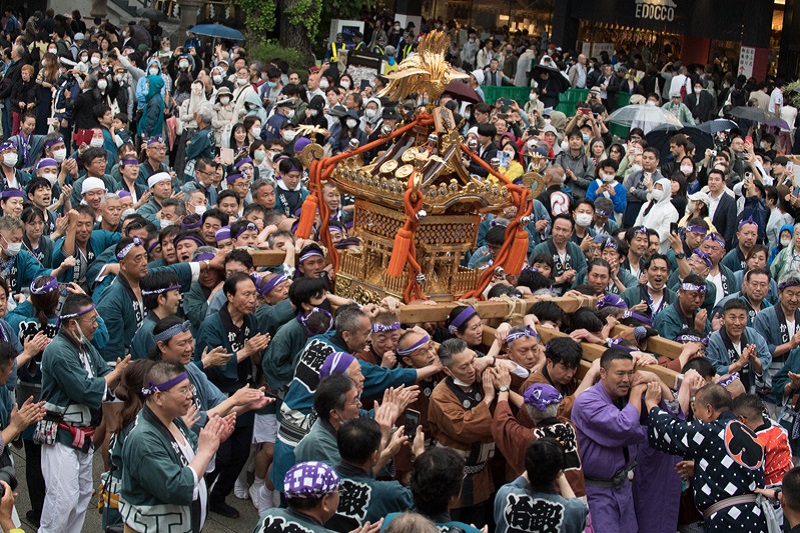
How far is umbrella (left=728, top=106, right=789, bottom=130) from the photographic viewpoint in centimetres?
1725

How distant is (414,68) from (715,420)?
2812 mm

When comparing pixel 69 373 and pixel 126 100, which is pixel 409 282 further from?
pixel 126 100

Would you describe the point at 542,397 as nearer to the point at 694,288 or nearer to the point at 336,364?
the point at 336,364

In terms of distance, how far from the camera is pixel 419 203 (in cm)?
653

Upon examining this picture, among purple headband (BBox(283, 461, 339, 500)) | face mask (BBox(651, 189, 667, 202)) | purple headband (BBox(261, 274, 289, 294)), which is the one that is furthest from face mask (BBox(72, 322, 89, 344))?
face mask (BBox(651, 189, 667, 202))

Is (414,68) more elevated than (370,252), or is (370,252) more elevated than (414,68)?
(414,68)

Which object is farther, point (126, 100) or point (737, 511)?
point (126, 100)

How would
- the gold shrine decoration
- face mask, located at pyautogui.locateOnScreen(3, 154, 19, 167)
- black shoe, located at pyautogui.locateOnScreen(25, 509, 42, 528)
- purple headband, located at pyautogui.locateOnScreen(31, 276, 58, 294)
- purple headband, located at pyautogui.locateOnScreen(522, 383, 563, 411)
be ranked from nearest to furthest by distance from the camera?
1. purple headband, located at pyautogui.locateOnScreen(522, 383, 563, 411)
2. black shoe, located at pyautogui.locateOnScreen(25, 509, 42, 528)
3. purple headband, located at pyautogui.locateOnScreen(31, 276, 58, 294)
4. the gold shrine decoration
5. face mask, located at pyautogui.locateOnScreen(3, 154, 19, 167)

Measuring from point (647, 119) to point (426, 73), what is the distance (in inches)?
397

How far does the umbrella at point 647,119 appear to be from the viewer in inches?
641

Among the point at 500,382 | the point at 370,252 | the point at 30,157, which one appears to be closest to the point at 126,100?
the point at 30,157

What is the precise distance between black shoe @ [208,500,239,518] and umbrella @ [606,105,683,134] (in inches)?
428

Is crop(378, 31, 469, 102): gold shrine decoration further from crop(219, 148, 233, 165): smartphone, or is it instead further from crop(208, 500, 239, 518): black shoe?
crop(219, 148, 233, 165): smartphone

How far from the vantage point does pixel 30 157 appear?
1227cm
